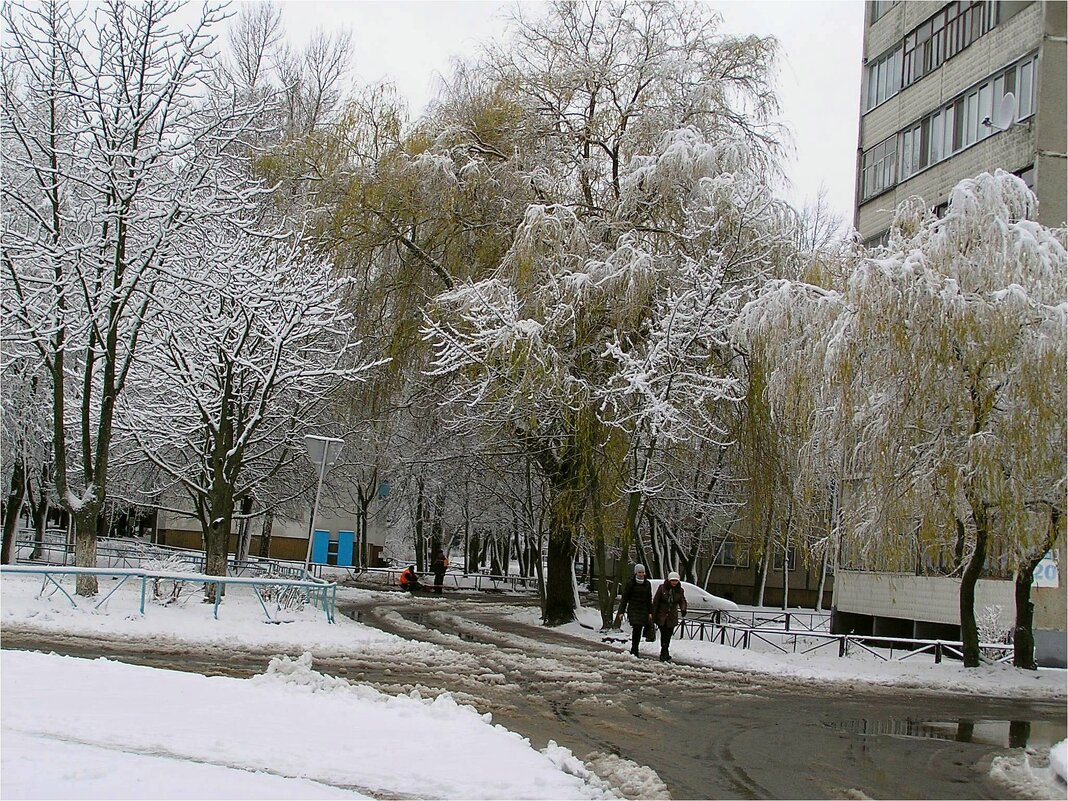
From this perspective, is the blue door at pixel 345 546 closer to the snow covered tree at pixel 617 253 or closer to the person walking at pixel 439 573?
the person walking at pixel 439 573

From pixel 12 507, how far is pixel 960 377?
89.1 feet

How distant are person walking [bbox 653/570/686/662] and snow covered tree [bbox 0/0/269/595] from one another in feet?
32.8

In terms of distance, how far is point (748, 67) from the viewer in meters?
26.6

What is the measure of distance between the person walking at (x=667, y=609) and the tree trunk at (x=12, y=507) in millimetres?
19994

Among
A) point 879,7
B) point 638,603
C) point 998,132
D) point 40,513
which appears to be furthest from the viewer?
point 40,513

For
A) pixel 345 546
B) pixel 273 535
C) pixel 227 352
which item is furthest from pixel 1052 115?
pixel 345 546

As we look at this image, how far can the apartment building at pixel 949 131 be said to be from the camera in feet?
83.5

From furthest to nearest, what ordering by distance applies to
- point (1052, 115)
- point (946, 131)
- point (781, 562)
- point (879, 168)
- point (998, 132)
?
point (781, 562)
point (879, 168)
point (946, 131)
point (998, 132)
point (1052, 115)

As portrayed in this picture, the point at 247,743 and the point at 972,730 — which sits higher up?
the point at 247,743

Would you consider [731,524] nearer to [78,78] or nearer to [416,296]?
[416,296]

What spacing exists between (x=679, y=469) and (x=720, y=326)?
16.0 ft

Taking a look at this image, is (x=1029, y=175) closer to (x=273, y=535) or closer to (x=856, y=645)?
(x=856, y=645)

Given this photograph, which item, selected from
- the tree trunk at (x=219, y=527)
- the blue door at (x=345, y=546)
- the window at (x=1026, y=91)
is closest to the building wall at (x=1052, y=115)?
the window at (x=1026, y=91)

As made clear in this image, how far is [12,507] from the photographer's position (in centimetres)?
3344
